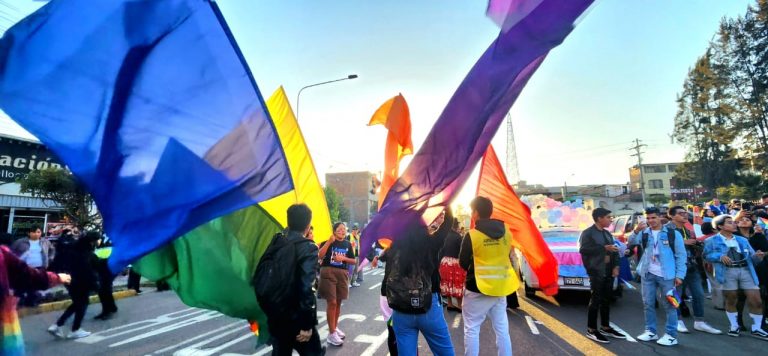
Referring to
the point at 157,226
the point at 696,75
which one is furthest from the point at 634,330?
the point at 696,75

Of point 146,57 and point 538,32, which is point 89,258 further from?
point 538,32

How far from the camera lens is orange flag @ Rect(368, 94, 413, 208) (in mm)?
3701

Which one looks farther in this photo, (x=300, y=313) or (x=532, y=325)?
(x=532, y=325)

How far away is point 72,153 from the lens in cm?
205

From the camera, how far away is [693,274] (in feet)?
20.1

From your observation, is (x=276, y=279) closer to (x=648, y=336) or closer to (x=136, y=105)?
(x=136, y=105)

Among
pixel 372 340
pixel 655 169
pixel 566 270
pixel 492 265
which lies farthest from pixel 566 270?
pixel 655 169

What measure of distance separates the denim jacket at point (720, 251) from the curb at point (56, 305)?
26.7 ft

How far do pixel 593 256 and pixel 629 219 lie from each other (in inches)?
426

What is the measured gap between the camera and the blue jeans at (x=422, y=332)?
284cm

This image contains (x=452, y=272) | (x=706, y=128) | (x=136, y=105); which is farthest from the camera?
(x=706, y=128)

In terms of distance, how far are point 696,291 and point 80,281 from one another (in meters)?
9.67

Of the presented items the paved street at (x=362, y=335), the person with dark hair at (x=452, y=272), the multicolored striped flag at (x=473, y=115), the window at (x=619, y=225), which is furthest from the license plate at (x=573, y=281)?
the window at (x=619, y=225)

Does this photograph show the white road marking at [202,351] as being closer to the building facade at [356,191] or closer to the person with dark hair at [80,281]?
the person with dark hair at [80,281]
